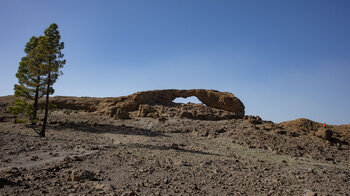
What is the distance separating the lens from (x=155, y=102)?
87.0 ft

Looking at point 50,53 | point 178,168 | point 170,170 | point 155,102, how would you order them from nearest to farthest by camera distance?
point 170,170 → point 178,168 → point 50,53 → point 155,102

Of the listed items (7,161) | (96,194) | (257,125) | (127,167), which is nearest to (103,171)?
(127,167)

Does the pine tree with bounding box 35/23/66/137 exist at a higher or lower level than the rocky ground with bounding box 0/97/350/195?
higher

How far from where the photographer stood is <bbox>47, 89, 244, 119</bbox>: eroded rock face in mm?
24641

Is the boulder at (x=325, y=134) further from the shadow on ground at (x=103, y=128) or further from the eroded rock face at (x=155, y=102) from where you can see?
the shadow on ground at (x=103, y=128)

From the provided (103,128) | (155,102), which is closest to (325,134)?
(155,102)

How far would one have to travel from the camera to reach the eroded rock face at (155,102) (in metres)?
24.6

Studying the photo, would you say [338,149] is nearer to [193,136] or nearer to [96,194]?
[193,136]

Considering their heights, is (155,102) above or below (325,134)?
above

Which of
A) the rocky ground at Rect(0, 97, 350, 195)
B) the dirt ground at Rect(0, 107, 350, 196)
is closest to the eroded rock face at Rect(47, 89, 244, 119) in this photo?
the rocky ground at Rect(0, 97, 350, 195)

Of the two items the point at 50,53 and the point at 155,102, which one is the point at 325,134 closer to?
the point at 155,102

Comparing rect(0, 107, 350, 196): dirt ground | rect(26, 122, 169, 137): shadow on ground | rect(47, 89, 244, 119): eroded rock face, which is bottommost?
rect(0, 107, 350, 196): dirt ground

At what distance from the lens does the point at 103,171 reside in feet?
25.2

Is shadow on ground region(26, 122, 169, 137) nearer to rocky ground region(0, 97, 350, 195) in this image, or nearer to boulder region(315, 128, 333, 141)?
rocky ground region(0, 97, 350, 195)
